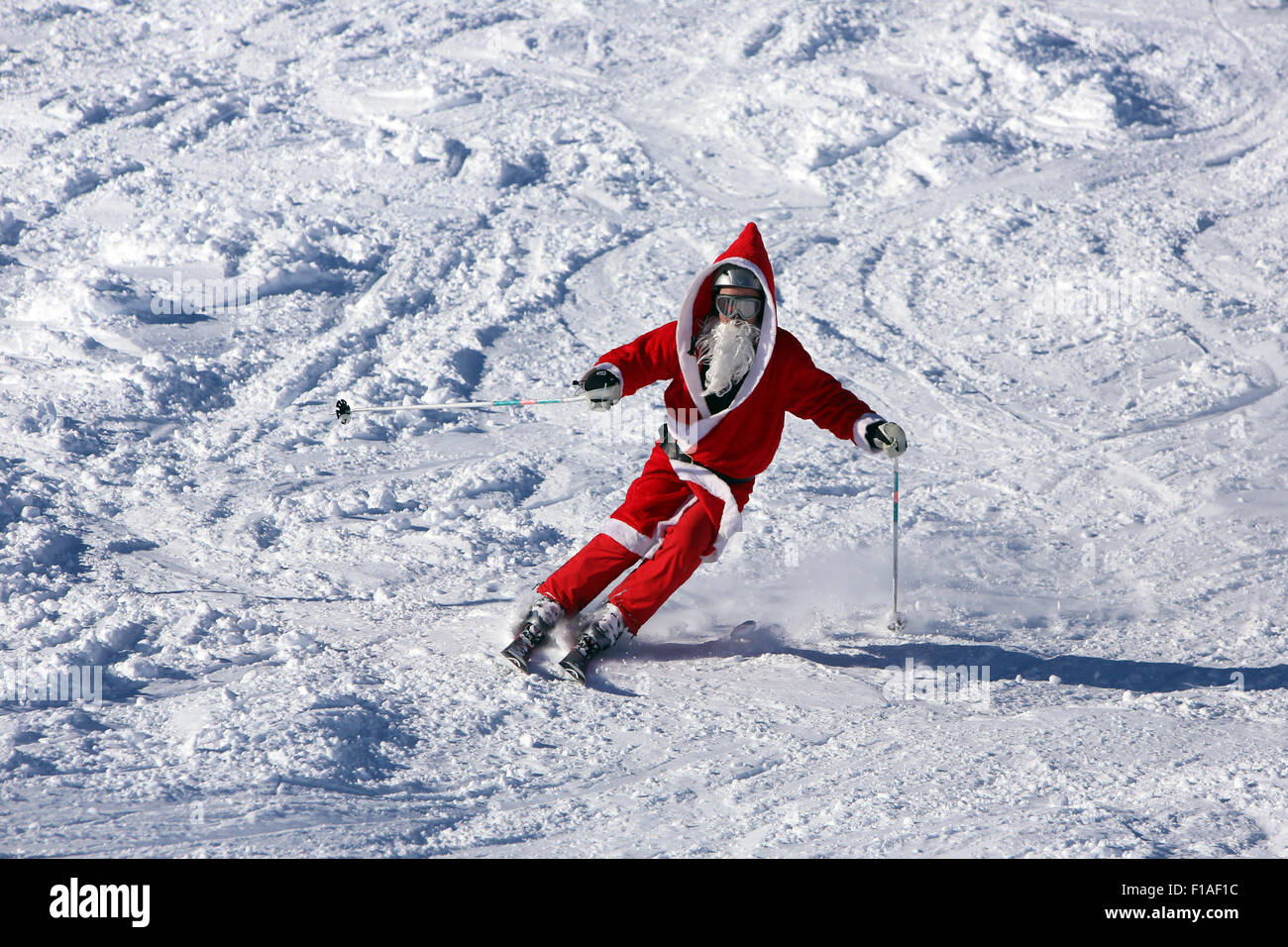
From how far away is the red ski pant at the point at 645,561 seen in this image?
421 centimetres

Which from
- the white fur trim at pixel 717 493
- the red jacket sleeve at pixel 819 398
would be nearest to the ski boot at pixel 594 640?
the white fur trim at pixel 717 493

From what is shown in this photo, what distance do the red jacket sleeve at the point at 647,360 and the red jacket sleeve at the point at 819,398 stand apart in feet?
1.45

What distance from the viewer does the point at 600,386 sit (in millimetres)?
4246

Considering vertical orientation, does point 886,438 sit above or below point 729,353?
below

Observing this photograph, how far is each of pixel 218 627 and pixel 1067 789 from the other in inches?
120

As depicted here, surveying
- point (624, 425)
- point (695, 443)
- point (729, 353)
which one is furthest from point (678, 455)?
point (624, 425)

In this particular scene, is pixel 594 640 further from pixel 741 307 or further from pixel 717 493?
pixel 741 307

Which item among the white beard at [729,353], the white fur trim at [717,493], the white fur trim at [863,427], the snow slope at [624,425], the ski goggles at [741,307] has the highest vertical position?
the ski goggles at [741,307]

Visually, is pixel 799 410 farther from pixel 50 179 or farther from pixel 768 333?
pixel 50 179

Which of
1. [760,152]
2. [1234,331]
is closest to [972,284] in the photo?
[1234,331]

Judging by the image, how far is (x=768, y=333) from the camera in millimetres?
4270

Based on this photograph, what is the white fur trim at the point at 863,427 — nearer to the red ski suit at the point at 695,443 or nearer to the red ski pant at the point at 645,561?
the red ski suit at the point at 695,443

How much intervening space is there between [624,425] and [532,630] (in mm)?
2455

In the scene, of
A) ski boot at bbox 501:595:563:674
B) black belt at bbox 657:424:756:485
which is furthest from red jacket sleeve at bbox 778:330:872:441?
ski boot at bbox 501:595:563:674
